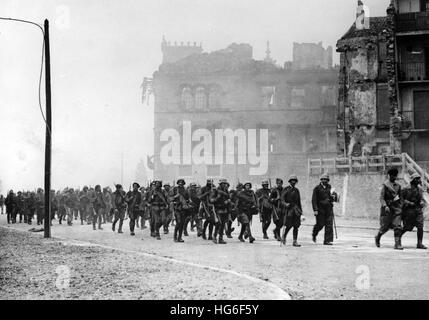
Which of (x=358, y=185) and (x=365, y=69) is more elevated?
(x=365, y=69)

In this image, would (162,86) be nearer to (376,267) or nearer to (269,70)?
(269,70)

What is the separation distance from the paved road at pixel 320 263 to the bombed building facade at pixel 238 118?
3980 centimetres

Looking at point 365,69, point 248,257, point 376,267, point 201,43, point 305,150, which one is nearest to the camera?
point 376,267

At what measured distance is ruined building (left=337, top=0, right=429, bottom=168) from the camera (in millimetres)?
33750

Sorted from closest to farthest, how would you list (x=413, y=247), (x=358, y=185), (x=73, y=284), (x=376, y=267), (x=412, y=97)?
(x=73, y=284) < (x=376, y=267) < (x=413, y=247) < (x=358, y=185) < (x=412, y=97)

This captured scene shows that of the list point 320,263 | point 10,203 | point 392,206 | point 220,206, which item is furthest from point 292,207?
point 10,203

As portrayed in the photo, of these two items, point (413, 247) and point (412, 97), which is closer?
point (413, 247)

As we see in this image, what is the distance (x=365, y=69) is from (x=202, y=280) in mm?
33369

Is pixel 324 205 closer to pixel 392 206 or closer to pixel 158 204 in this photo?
pixel 392 206

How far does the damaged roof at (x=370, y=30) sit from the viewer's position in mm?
38803

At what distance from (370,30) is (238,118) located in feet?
66.7

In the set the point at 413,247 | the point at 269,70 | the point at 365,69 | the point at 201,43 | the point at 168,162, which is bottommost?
the point at 413,247

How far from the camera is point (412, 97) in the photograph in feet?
112
